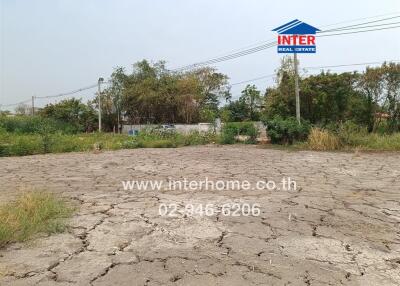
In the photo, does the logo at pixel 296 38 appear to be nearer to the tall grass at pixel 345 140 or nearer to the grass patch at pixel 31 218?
the tall grass at pixel 345 140

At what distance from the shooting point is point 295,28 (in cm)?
1452

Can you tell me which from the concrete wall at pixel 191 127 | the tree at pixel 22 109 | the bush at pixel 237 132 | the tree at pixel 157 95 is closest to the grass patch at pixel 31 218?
the bush at pixel 237 132

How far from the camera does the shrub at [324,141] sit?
38.7ft

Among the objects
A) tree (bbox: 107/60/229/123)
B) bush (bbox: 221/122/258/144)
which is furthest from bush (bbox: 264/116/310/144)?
tree (bbox: 107/60/229/123)

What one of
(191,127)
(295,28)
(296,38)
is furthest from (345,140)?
(191,127)

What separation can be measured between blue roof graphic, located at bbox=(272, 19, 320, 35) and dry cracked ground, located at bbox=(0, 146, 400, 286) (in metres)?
8.84

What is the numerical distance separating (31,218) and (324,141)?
32.0ft

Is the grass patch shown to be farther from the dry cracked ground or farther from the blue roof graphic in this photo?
the blue roof graphic

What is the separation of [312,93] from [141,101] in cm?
1392

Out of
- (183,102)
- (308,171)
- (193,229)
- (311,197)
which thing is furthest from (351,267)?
(183,102)

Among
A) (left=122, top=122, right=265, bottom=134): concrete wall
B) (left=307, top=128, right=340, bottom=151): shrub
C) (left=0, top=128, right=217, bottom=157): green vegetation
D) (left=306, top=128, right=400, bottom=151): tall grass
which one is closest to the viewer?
(left=306, top=128, right=400, bottom=151): tall grass

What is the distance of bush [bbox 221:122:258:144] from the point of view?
48.9ft

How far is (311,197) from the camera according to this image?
5.42 metres

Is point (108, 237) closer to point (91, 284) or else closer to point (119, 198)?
point (91, 284)
